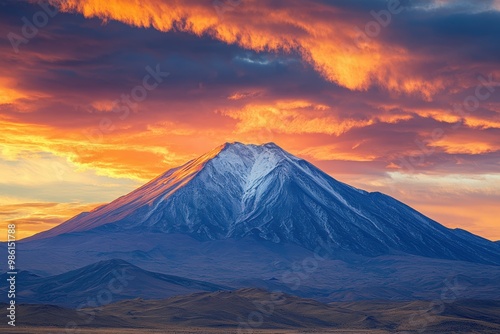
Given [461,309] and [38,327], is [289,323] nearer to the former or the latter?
[461,309]

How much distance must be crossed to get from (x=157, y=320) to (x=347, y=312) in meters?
42.8

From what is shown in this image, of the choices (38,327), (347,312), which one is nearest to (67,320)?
(38,327)

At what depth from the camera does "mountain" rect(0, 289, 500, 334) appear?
14238 cm

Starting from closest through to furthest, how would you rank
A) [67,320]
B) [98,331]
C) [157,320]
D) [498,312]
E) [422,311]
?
[98,331] → [67,320] → [157,320] → [422,311] → [498,312]

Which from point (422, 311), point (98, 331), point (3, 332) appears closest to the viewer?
point (3, 332)

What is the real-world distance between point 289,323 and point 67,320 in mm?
44552

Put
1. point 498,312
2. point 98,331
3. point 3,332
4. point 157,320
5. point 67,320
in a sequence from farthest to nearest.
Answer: point 498,312
point 157,320
point 67,320
point 98,331
point 3,332

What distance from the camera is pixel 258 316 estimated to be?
537ft

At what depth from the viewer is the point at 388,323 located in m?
158

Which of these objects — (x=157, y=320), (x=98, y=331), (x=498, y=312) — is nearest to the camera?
(x=98, y=331)

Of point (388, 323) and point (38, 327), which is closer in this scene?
point (38, 327)

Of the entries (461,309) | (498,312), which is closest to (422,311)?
(461,309)

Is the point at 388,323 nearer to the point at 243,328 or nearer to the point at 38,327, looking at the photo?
the point at 243,328

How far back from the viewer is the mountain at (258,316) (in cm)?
14238
